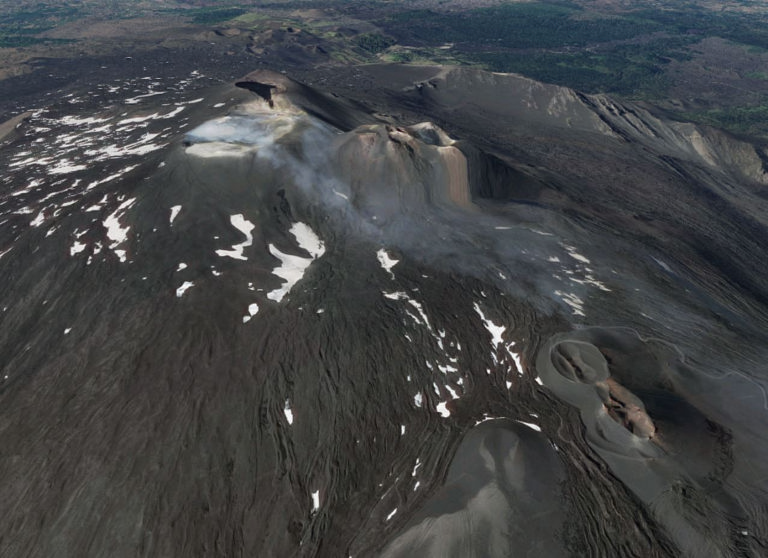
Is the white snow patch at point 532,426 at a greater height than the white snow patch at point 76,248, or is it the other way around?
the white snow patch at point 532,426

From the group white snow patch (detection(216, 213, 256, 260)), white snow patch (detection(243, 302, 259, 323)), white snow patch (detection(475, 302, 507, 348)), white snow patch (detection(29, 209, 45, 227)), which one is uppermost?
white snow patch (detection(216, 213, 256, 260))

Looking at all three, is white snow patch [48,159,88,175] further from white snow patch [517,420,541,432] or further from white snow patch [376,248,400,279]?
white snow patch [517,420,541,432]

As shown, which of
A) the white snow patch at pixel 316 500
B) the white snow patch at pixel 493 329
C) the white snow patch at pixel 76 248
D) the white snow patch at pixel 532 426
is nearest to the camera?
the white snow patch at pixel 316 500

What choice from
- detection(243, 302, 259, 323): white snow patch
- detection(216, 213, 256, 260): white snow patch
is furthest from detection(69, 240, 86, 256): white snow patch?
detection(243, 302, 259, 323): white snow patch

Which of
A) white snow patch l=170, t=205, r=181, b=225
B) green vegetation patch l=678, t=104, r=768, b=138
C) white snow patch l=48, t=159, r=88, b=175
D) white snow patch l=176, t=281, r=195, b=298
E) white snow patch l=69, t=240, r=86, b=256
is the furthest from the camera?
green vegetation patch l=678, t=104, r=768, b=138

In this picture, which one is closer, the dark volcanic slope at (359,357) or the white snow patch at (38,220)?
the dark volcanic slope at (359,357)

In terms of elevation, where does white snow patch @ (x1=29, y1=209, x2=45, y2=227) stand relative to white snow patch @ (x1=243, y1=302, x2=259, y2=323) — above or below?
below

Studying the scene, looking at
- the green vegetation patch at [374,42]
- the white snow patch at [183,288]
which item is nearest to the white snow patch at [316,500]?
the white snow patch at [183,288]

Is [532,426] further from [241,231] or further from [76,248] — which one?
[76,248]

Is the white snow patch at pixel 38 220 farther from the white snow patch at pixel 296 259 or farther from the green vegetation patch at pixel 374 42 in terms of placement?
the green vegetation patch at pixel 374 42

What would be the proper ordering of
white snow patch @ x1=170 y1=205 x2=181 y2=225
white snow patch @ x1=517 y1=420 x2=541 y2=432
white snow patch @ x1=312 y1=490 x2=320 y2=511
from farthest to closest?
white snow patch @ x1=170 y1=205 x2=181 y2=225 → white snow patch @ x1=517 y1=420 x2=541 y2=432 → white snow patch @ x1=312 y1=490 x2=320 y2=511
